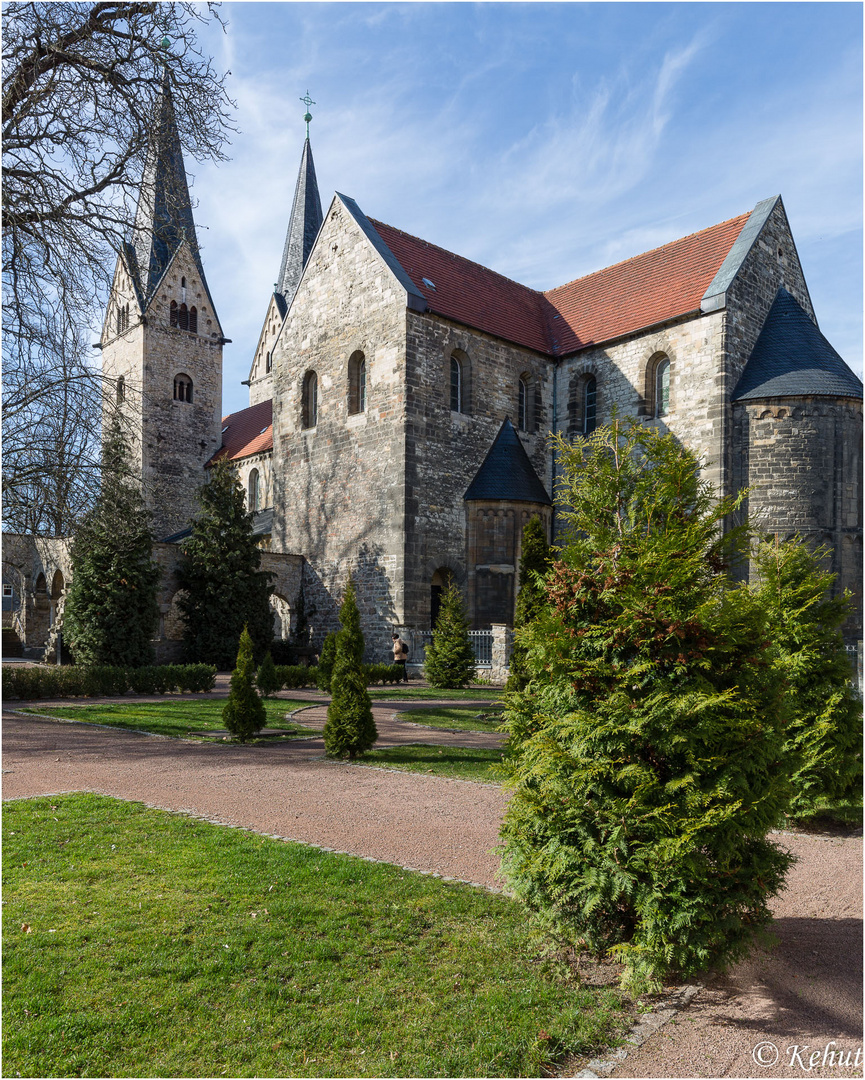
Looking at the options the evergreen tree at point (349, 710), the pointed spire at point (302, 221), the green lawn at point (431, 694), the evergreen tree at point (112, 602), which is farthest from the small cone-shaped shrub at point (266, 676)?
the pointed spire at point (302, 221)

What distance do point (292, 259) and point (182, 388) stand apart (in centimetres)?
1318

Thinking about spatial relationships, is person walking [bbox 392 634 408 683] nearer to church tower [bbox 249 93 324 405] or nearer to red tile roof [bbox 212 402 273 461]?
red tile roof [bbox 212 402 273 461]

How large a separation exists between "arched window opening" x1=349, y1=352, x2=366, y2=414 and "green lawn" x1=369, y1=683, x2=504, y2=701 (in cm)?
982

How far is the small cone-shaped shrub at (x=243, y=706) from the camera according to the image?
11.5 meters

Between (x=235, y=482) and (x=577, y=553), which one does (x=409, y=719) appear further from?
(x=235, y=482)

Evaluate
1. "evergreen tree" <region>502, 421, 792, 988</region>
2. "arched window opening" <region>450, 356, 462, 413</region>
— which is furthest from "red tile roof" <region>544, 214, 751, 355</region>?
"evergreen tree" <region>502, 421, 792, 988</region>

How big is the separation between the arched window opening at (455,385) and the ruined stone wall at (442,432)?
20 centimetres

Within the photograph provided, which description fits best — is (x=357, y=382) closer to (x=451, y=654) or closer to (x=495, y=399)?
(x=495, y=399)

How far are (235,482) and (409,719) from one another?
45.2 feet

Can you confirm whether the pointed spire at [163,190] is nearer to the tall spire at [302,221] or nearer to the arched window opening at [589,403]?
the arched window opening at [589,403]

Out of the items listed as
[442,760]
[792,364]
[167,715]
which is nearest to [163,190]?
[167,715]

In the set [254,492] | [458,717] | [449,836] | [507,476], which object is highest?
[254,492]

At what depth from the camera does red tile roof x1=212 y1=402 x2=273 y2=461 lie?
36.9 meters

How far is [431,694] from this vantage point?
746 inches
